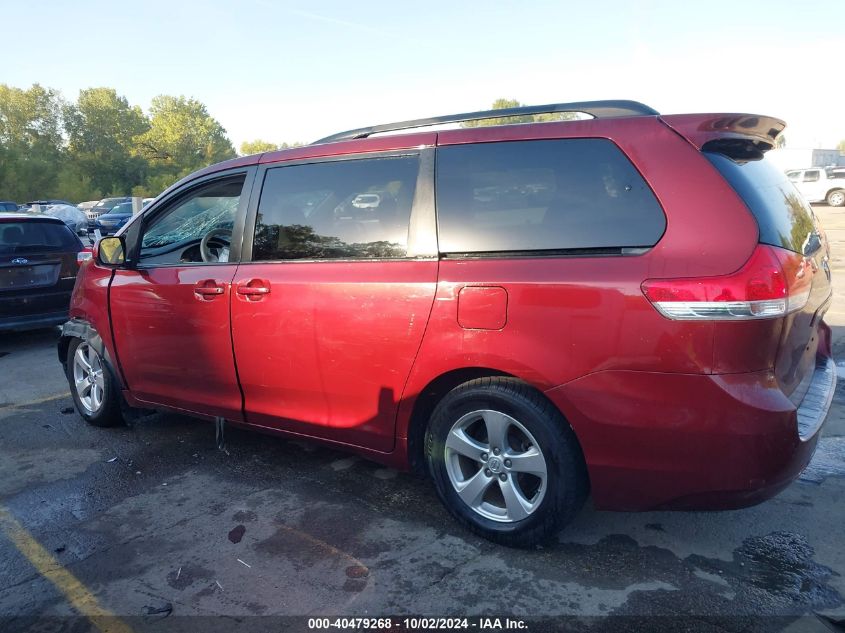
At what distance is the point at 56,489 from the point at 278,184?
7.32 feet

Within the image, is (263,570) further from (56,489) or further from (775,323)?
(775,323)

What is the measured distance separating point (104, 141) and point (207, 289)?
84778 millimetres

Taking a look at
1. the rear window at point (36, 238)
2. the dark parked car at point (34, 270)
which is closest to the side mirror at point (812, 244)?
the dark parked car at point (34, 270)

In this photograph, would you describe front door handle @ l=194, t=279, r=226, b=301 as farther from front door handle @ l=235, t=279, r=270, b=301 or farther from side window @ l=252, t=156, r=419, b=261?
side window @ l=252, t=156, r=419, b=261

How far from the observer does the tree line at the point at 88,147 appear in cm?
5584

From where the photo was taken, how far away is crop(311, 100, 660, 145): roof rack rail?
9.04 ft

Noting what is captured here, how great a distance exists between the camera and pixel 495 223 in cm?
283

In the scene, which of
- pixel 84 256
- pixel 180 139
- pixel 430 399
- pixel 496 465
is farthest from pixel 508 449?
pixel 180 139

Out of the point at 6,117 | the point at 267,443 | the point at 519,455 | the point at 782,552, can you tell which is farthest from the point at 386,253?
the point at 6,117

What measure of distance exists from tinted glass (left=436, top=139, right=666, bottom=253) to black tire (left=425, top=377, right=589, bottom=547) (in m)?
0.65

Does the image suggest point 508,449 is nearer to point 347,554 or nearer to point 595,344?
point 595,344

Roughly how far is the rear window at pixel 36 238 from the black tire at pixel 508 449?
6.49m

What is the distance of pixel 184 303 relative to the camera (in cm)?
380

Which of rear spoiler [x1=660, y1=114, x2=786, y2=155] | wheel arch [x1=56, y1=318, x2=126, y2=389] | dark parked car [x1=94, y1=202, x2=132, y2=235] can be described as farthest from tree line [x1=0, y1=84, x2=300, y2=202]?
rear spoiler [x1=660, y1=114, x2=786, y2=155]
